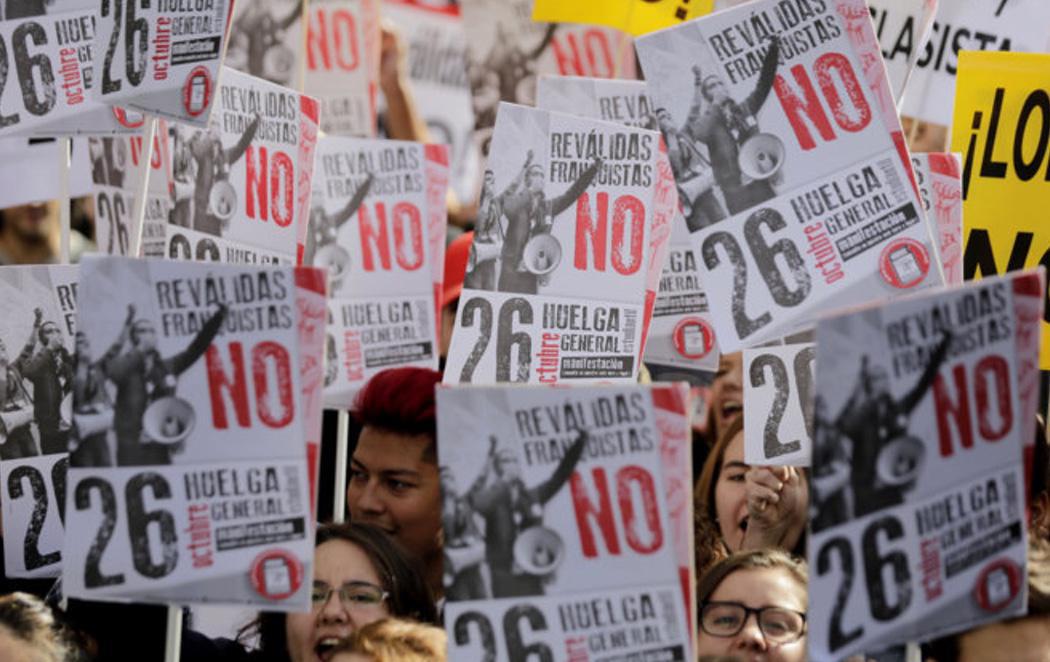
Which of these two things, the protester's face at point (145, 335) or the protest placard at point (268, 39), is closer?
the protester's face at point (145, 335)

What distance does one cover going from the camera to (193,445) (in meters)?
3.12

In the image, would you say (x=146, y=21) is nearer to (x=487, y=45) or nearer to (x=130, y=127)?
(x=130, y=127)

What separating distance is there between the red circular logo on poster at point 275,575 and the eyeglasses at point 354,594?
0.70 m

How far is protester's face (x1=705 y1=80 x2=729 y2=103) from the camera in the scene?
11.5 ft

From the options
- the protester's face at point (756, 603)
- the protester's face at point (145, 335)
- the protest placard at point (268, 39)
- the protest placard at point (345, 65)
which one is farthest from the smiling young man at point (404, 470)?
the protest placard at point (345, 65)

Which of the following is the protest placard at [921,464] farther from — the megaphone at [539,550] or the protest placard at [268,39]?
the protest placard at [268,39]

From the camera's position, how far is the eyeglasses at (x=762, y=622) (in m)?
3.63

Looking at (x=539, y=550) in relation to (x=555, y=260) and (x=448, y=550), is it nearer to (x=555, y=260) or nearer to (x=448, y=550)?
(x=448, y=550)

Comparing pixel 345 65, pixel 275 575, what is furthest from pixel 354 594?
pixel 345 65

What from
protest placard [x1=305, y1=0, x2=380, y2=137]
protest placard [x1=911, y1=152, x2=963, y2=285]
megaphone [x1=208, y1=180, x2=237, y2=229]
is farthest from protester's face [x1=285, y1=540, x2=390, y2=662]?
protest placard [x1=305, y1=0, x2=380, y2=137]

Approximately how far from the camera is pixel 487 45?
6.72m

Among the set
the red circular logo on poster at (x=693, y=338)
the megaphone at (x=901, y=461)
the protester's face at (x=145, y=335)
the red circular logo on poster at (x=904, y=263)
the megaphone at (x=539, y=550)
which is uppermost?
the red circular logo on poster at (x=904, y=263)

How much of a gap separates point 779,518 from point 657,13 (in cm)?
137

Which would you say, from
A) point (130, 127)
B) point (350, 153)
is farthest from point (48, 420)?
point (350, 153)
